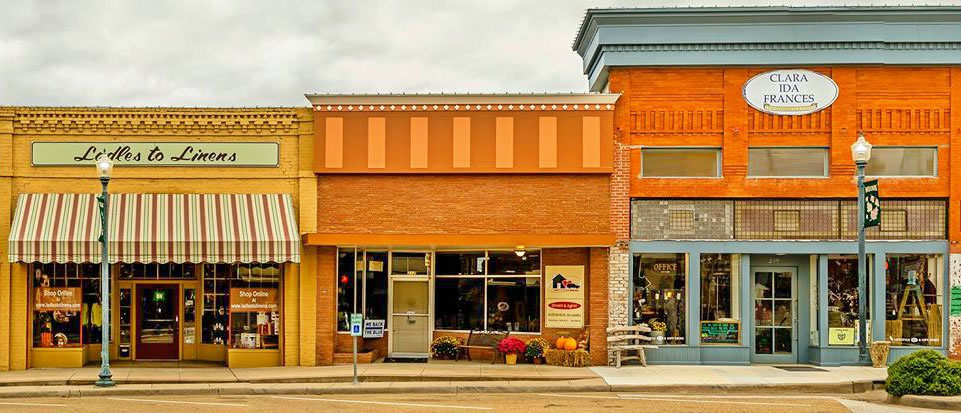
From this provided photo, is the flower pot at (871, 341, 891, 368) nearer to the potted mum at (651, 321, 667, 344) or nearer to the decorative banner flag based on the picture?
the decorative banner flag

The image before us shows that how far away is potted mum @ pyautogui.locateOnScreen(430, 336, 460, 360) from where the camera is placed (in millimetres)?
23922

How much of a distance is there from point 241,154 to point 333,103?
235 cm

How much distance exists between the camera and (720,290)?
23938 millimetres

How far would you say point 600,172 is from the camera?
23531 millimetres

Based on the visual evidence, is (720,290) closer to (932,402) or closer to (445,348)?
(445,348)

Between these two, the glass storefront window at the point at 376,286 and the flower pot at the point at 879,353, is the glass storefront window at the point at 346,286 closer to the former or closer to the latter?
the glass storefront window at the point at 376,286

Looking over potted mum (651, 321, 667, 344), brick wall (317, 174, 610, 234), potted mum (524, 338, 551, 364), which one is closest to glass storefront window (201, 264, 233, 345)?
brick wall (317, 174, 610, 234)

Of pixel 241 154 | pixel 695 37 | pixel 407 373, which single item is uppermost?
pixel 695 37

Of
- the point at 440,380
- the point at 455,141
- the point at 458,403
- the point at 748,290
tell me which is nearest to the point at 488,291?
the point at 455,141

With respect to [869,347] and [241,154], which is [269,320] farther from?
[869,347]

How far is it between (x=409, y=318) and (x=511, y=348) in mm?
2745

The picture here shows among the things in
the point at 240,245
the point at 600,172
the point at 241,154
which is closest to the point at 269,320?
the point at 240,245

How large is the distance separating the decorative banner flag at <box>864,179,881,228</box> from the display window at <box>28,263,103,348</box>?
16.6 meters

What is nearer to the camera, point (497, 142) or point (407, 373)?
point (407, 373)
